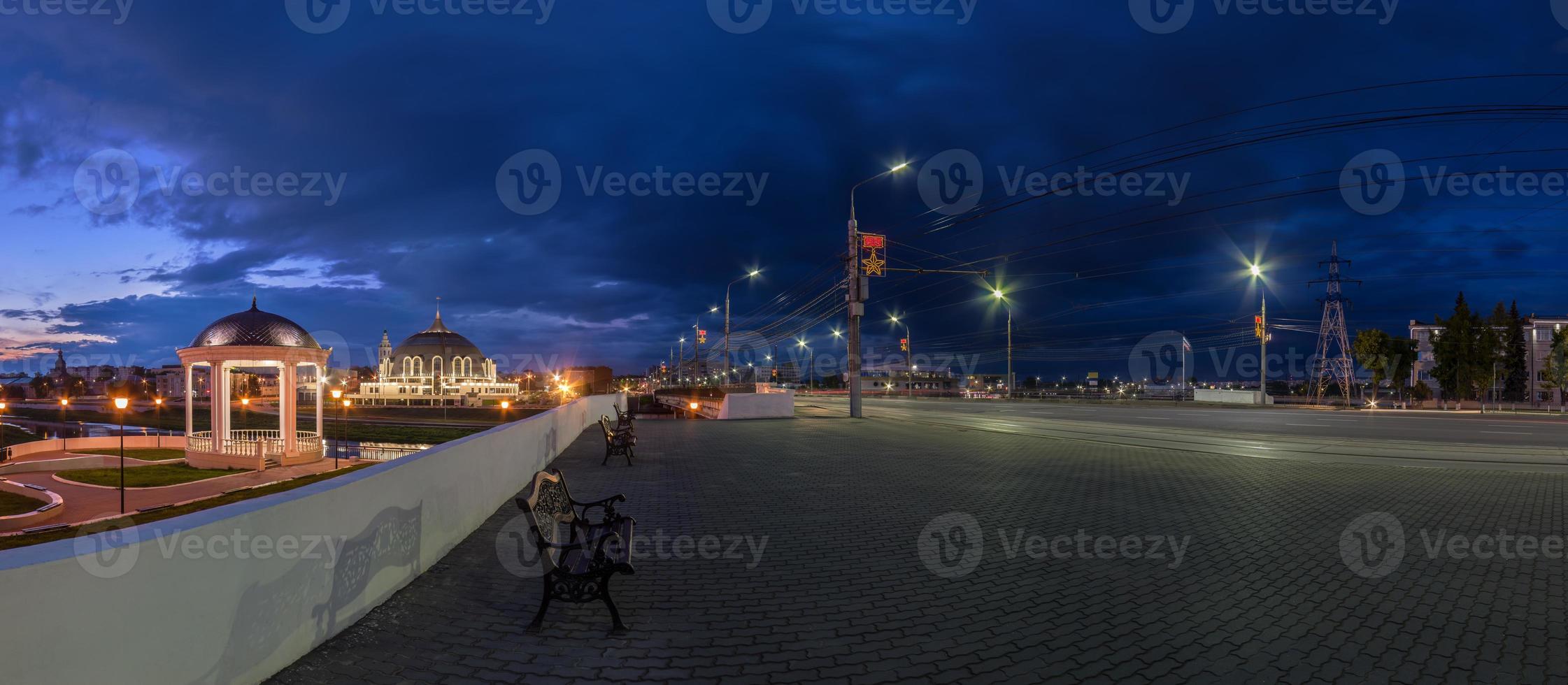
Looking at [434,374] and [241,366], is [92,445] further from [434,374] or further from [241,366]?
[434,374]

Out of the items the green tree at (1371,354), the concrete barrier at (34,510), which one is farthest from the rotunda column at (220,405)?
the green tree at (1371,354)

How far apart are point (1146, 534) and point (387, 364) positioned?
147085 mm

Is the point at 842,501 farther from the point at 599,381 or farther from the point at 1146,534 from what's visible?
the point at 599,381

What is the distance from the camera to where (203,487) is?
19453mm

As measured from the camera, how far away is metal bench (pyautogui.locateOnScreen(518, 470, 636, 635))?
4.71 metres

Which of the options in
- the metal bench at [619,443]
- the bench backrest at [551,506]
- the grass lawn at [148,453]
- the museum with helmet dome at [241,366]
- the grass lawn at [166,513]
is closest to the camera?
the bench backrest at [551,506]

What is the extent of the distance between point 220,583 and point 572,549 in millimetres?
2363

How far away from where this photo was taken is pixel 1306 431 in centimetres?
2234

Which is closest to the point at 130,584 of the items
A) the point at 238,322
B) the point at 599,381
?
the point at 238,322

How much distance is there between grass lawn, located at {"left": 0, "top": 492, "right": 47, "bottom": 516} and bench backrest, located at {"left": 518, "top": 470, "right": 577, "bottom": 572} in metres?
18.3

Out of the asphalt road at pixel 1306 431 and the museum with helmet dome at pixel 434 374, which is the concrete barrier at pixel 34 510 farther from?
the museum with helmet dome at pixel 434 374

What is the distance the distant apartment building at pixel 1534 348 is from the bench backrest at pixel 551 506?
263 ft

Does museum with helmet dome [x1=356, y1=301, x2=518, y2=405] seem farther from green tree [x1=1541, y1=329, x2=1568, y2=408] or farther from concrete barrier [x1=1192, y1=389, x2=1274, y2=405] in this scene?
green tree [x1=1541, y1=329, x2=1568, y2=408]

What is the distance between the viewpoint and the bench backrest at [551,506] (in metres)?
5.56
